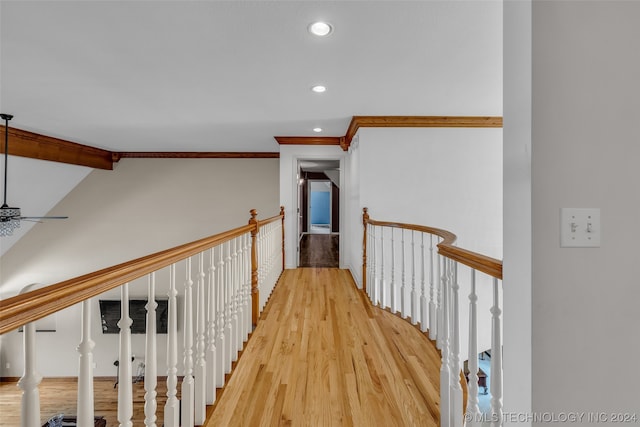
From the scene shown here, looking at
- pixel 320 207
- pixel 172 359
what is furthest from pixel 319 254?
pixel 320 207

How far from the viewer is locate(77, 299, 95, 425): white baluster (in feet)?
2.55

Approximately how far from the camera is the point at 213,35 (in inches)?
81.8

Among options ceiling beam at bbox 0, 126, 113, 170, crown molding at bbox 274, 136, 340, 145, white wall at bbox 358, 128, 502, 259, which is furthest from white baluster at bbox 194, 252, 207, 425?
ceiling beam at bbox 0, 126, 113, 170

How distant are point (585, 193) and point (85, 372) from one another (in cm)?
138

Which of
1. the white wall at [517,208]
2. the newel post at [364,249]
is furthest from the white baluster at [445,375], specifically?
the newel post at [364,249]

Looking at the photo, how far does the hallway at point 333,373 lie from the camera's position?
1.58 metres

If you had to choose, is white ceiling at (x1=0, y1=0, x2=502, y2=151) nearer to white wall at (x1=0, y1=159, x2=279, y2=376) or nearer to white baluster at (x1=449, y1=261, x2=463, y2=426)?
white baluster at (x1=449, y1=261, x2=463, y2=426)

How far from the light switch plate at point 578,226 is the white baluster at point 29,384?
1.27 m

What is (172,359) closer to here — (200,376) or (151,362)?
(151,362)

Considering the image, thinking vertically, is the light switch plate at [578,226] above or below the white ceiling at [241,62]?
below

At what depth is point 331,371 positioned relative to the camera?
1.99 meters

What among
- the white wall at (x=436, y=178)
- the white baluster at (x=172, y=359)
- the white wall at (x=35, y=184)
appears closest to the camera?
the white baluster at (x=172, y=359)

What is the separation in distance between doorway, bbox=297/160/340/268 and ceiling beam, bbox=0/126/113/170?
3968 mm

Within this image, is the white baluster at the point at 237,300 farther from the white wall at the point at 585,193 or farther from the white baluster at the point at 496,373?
the white wall at the point at 585,193
